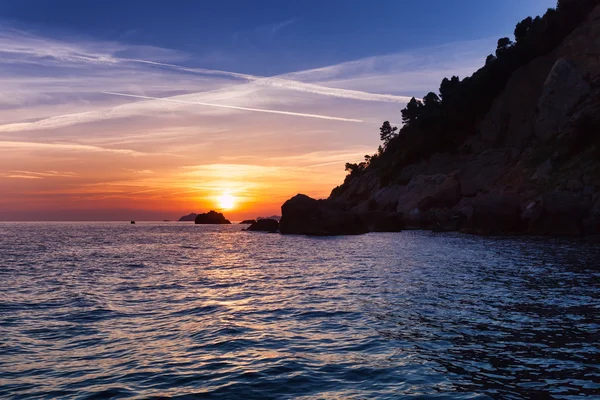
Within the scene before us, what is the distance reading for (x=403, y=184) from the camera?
100 meters

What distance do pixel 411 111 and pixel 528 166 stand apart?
6460 cm

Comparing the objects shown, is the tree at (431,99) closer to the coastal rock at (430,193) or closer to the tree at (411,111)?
the tree at (411,111)

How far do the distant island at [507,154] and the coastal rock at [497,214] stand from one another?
0.13m

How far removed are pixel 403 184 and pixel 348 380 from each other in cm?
9360

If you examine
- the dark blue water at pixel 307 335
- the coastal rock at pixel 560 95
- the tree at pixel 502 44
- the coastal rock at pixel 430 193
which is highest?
the tree at pixel 502 44

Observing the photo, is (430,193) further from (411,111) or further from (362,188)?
(411,111)

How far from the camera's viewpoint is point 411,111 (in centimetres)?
13450

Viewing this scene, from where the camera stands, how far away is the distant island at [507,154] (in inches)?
2312

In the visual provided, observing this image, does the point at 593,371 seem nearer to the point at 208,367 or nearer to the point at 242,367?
the point at 242,367

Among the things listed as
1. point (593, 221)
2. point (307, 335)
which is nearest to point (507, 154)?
point (593, 221)

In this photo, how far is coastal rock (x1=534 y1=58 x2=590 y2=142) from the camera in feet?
242

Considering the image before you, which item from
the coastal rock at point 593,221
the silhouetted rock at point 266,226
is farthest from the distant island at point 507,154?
the silhouetted rock at point 266,226

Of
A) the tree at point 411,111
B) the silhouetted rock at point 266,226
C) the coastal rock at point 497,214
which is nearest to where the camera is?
the coastal rock at point 497,214

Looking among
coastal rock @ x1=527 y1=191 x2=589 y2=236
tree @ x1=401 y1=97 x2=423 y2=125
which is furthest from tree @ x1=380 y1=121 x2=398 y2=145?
coastal rock @ x1=527 y1=191 x2=589 y2=236
